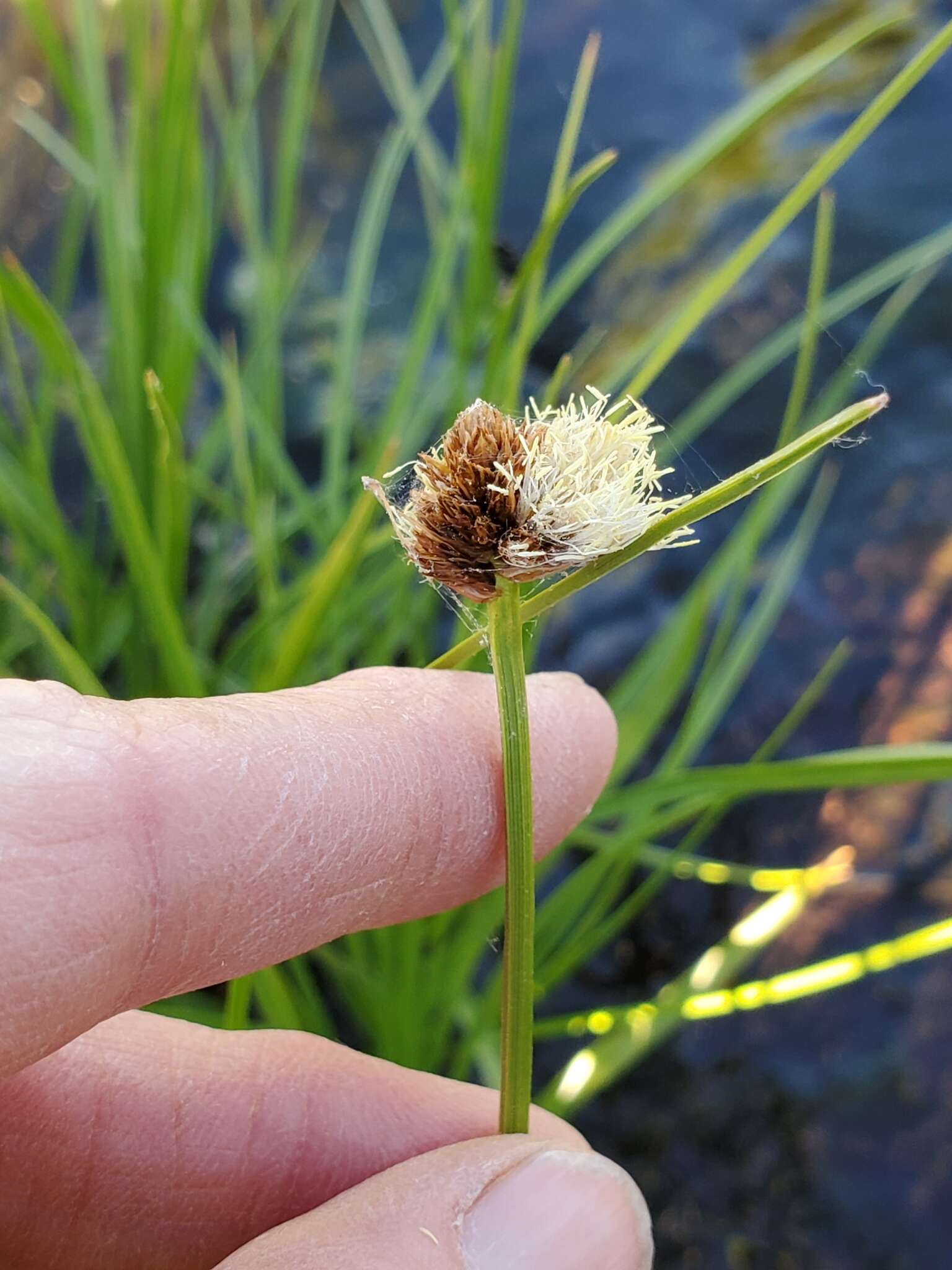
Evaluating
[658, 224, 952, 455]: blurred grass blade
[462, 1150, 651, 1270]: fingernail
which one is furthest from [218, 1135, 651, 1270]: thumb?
[658, 224, 952, 455]: blurred grass blade

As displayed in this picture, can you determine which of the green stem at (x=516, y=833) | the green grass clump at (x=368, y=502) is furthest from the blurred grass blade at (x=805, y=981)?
the green stem at (x=516, y=833)

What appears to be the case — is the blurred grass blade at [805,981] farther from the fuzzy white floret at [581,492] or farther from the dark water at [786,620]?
the fuzzy white floret at [581,492]

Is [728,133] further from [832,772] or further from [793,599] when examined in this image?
[793,599]

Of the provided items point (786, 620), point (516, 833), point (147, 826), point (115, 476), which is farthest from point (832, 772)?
point (786, 620)

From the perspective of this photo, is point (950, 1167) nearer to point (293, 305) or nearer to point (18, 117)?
point (293, 305)

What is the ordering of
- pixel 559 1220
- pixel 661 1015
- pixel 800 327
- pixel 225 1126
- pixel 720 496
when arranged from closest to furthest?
pixel 720 496, pixel 559 1220, pixel 225 1126, pixel 661 1015, pixel 800 327

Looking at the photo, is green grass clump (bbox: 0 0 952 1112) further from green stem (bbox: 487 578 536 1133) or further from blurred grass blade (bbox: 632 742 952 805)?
green stem (bbox: 487 578 536 1133)

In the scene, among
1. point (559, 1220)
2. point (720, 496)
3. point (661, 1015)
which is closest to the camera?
point (720, 496)
